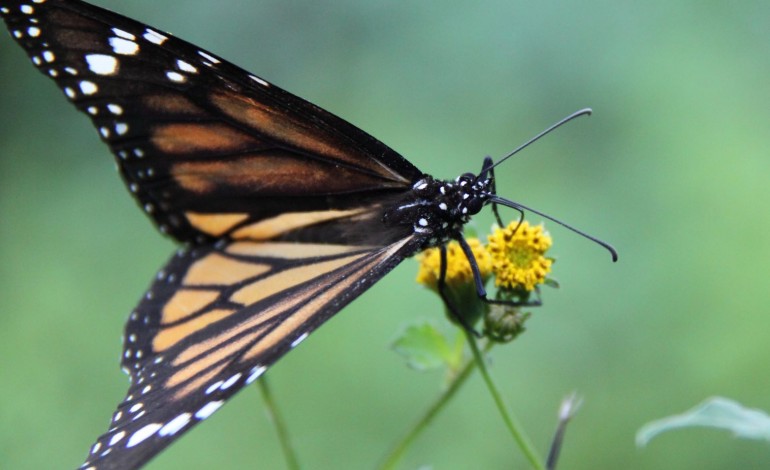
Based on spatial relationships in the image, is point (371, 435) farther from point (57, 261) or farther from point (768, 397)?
point (57, 261)

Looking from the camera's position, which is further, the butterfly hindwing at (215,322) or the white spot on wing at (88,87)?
the white spot on wing at (88,87)

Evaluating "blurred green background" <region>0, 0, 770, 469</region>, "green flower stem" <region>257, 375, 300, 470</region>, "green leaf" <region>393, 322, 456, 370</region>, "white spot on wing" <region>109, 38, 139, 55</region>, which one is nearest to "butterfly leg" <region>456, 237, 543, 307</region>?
"green leaf" <region>393, 322, 456, 370</region>

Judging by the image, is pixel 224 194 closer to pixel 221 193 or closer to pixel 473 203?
pixel 221 193

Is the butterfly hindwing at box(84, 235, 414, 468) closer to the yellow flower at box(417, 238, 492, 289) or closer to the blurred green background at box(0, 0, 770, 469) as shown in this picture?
the yellow flower at box(417, 238, 492, 289)

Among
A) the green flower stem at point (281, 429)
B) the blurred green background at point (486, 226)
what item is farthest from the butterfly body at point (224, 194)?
the blurred green background at point (486, 226)

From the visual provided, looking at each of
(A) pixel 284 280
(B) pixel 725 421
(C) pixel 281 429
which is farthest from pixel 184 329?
(B) pixel 725 421

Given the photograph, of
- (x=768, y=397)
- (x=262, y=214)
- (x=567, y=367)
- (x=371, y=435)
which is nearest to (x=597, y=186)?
(x=567, y=367)

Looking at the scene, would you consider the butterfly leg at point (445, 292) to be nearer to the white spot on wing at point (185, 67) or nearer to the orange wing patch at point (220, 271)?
the orange wing patch at point (220, 271)

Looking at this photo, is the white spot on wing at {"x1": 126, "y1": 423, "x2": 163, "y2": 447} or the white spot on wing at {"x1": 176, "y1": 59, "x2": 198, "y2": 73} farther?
the white spot on wing at {"x1": 176, "y1": 59, "x2": 198, "y2": 73}
